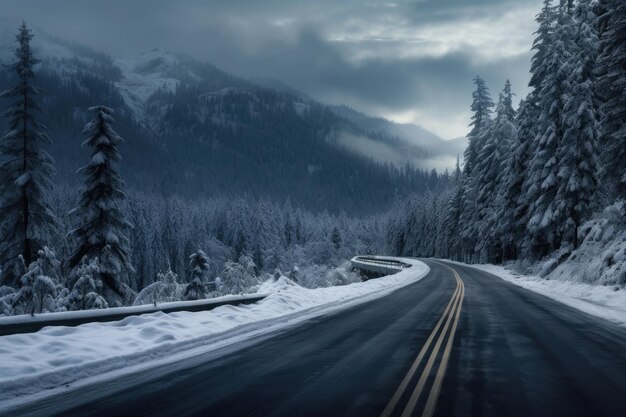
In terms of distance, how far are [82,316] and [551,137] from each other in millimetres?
32318

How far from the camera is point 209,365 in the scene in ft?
30.8

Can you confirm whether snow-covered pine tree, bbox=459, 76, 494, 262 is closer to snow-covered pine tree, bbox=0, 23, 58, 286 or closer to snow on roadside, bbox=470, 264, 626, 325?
snow on roadside, bbox=470, 264, 626, 325

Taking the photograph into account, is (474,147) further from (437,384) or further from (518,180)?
(437,384)

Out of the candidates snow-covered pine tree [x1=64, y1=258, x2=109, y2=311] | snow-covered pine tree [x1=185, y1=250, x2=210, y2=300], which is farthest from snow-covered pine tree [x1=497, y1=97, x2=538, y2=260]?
snow-covered pine tree [x1=64, y1=258, x2=109, y2=311]

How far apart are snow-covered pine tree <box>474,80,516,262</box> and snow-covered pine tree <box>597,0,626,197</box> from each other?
26304 mm

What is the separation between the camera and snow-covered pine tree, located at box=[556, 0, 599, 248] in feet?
103

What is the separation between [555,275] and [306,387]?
2916cm

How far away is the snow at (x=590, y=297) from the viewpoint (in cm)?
1757

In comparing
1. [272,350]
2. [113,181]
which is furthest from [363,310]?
[113,181]

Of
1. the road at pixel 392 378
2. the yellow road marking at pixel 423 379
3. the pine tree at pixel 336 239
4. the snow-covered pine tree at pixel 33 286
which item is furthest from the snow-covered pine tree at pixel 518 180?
the pine tree at pixel 336 239

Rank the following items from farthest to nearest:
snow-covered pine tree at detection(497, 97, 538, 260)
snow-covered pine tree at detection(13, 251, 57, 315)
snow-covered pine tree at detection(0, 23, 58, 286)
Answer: snow-covered pine tree at detection(497, 97, 538, 260), snow-covered pine tree at detection(0, 23, 58, 286), snow-covered pine tree at detection(13, 251, 57, 315)

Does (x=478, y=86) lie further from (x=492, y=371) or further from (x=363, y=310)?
(x=492, y=371)

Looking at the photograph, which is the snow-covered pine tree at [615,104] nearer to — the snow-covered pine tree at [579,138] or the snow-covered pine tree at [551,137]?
the snow-covered pine tree at [579,138]

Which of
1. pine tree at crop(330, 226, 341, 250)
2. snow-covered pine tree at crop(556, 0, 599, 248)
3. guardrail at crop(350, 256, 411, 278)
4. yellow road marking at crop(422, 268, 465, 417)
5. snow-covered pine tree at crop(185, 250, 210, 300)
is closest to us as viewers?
yellow road marking at crop(422, 268, 465, 417)
